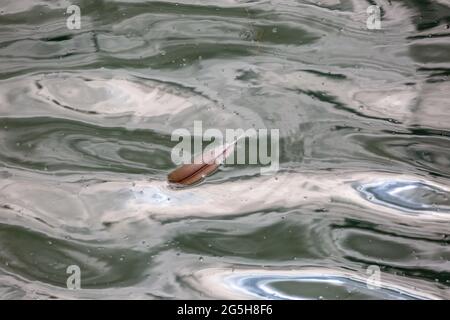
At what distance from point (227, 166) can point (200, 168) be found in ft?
0.21

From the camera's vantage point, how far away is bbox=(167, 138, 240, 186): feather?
1.40 meters

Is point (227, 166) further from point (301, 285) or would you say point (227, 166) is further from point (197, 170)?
point (301, 285)

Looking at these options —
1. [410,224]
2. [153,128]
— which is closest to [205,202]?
[153,128]

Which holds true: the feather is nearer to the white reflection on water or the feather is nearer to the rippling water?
the rippling water

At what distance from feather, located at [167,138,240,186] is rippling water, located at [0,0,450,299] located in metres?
0.02

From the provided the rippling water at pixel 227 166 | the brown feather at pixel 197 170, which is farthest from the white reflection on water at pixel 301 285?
the brown feather at pixel 197 170

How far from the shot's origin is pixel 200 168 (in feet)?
4.58

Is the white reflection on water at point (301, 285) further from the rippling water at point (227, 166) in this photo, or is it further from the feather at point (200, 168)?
the feather at point (200, 168)

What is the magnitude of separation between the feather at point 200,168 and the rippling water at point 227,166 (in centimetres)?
2

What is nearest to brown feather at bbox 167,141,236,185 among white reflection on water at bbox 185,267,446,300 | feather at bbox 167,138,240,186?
feather at bbox 167,138,240,186

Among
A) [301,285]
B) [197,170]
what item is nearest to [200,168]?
[197,170]

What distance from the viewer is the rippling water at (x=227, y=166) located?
4.42ft

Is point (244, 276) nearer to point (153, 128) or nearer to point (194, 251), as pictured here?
point (194, 251)

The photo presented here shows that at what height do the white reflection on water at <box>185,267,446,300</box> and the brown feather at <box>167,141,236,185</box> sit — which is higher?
the brown feather at <box>167,141,236,185</box>
